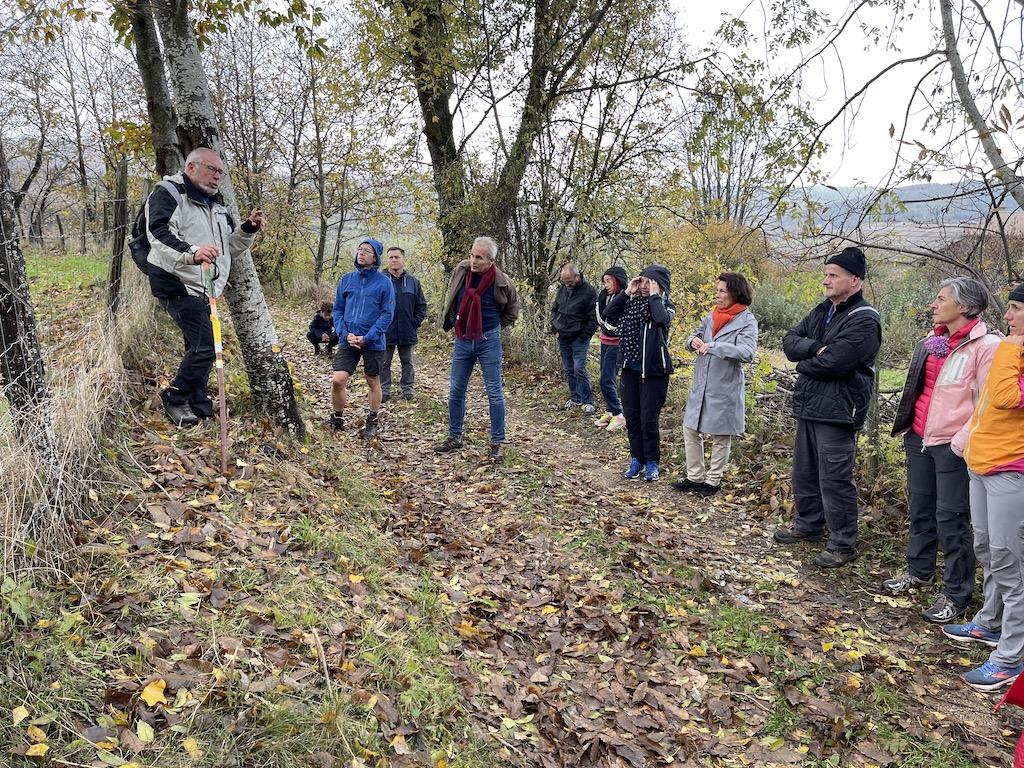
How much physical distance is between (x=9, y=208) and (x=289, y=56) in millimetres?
19895

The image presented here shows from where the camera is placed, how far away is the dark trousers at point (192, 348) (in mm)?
4668

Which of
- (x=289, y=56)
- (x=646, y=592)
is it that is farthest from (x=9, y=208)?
(x=289, y=56)

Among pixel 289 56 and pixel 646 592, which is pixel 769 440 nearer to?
pixel 646 592

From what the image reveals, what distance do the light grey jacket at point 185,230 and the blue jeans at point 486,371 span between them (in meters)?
2.65

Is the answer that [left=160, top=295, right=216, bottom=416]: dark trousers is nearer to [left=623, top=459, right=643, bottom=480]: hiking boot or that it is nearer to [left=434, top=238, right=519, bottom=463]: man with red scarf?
[left=434, top=238, right=519, bottom=463]: man with red scarf

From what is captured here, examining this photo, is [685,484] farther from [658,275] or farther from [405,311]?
[405,311]

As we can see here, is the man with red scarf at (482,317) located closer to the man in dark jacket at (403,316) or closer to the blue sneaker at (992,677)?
the man in dark jacket at (403,316)

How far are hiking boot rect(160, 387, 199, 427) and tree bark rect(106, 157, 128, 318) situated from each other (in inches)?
66.6

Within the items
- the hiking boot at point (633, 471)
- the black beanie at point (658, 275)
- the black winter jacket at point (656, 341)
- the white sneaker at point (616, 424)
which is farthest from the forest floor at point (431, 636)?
the white sneaker at point (616, 424)

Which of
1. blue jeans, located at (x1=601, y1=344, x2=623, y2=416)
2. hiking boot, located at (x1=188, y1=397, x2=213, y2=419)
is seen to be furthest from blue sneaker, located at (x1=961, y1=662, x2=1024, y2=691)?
hiking boot, located at (x1=188, y1=397, x2=213, y2=419)

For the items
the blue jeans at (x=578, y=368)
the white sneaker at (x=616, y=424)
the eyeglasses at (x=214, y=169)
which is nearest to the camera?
the eyeglasses at (x=214, y=169)

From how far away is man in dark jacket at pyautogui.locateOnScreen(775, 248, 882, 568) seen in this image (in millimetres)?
4828

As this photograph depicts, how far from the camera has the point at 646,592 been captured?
4.54 m

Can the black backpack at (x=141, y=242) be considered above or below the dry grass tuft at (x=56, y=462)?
above
